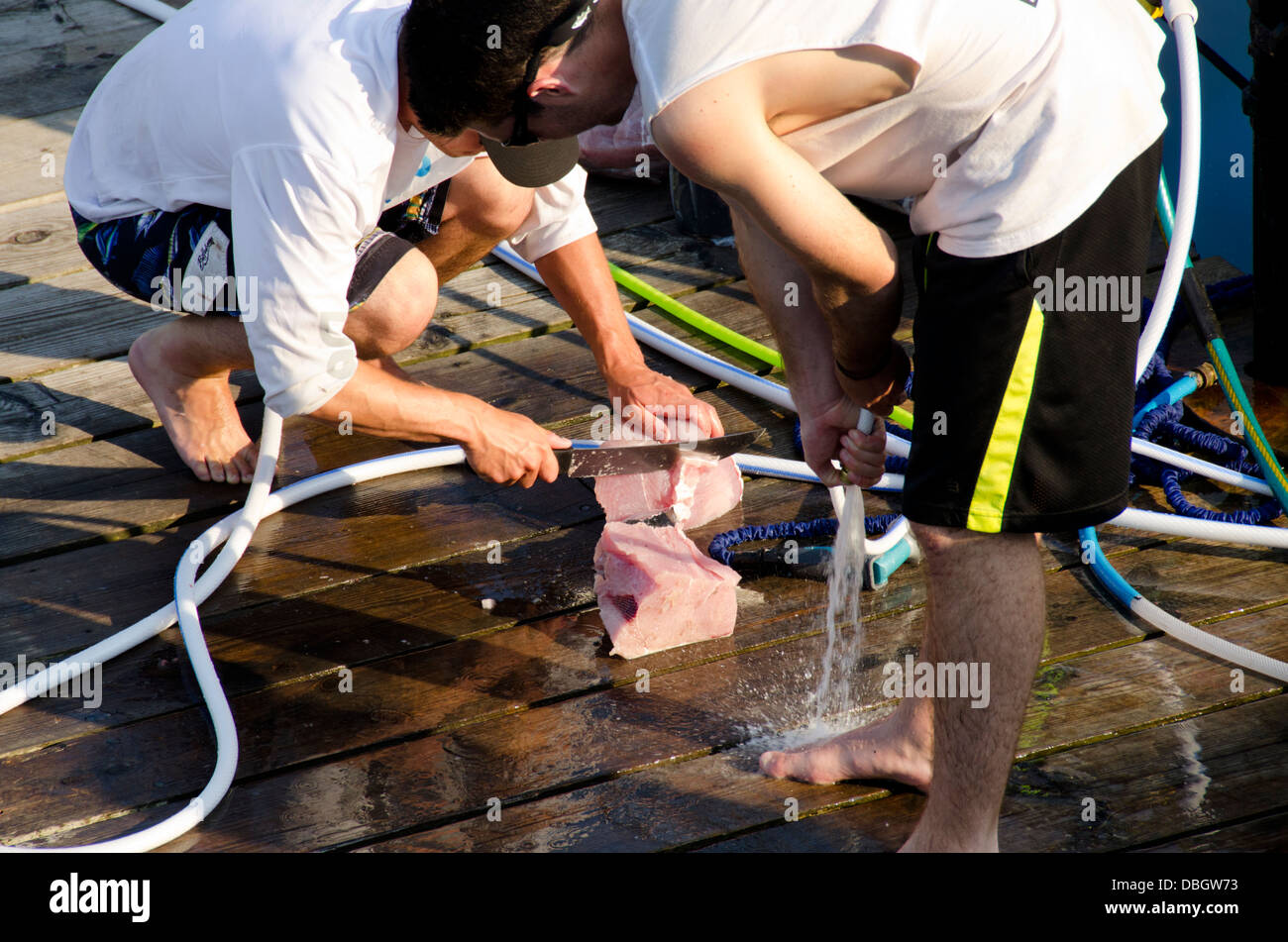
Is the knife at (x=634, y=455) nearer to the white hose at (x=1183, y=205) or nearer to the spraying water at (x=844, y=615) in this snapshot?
the spraying water at (x=844, y=615)

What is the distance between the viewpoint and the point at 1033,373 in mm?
1565

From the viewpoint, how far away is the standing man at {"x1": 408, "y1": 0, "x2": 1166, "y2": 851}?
1433 millimetres

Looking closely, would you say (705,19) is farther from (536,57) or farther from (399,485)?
(399,485)

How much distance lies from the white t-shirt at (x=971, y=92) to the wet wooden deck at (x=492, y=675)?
35.6 inches

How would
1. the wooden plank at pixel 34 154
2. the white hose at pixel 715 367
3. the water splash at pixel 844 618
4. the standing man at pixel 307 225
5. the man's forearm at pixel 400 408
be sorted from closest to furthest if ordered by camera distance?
the standing man at pixel 307 225 → the water splash at pixel 844 618 → the man's forearm at pixel 400 408 → the white hose at pixel 715 367 → the wooden plank at pixel 34 154

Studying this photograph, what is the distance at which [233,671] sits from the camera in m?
2.22

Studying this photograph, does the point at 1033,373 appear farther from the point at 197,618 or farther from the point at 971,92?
the point at 197,618

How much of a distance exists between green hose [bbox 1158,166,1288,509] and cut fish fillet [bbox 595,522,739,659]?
1.13m

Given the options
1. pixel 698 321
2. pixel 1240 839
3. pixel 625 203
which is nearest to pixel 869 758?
pixel 1240 839

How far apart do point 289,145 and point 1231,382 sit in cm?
193

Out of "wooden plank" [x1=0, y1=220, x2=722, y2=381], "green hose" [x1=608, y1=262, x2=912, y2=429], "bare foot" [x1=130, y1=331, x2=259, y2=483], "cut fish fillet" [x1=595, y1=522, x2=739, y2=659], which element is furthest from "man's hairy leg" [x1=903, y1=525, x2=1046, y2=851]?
"wooden plank" [x1=0, y1=220, x2=722, y2=381]

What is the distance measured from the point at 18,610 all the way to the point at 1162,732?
2.11 metres

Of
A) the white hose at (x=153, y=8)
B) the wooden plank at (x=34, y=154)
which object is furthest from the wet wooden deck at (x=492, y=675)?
the white hose at (x=153, y=8)

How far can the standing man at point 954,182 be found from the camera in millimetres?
1433
